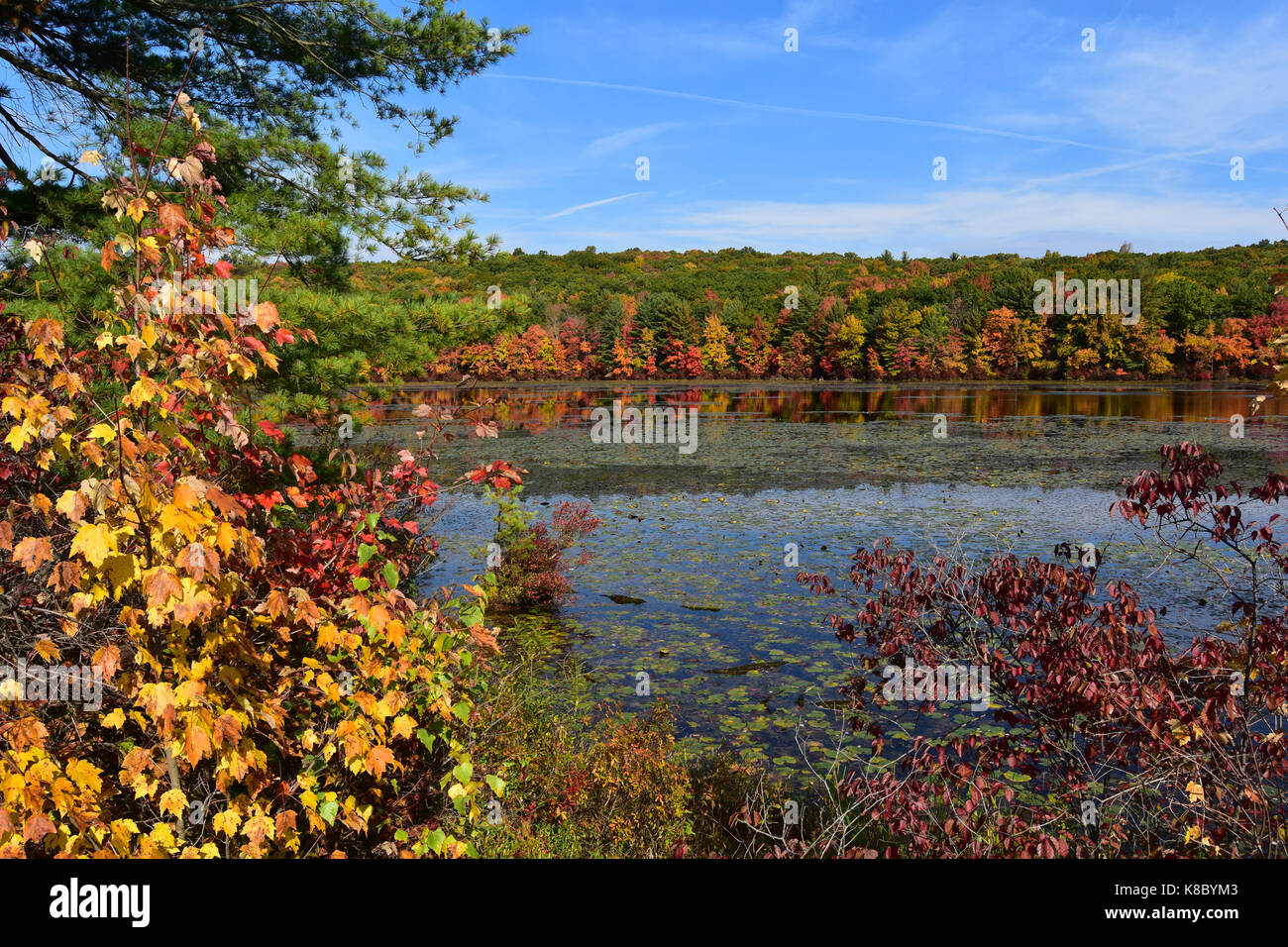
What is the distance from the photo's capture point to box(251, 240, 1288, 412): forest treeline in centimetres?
7169

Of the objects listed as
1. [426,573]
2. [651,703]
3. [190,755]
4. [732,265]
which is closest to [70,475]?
[190,755]

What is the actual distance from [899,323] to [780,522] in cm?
7349

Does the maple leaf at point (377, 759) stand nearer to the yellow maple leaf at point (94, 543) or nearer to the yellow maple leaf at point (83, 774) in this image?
the yellow maple leaf at point (83, 774)

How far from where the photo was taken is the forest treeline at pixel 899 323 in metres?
71.7

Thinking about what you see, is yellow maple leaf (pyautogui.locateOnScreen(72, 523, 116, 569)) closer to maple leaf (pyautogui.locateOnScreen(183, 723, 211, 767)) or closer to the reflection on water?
maple leaf (pyautogui.locateOnScreen(183, 723, 211, 767))

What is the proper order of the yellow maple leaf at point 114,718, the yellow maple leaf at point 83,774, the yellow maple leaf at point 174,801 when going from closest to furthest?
the yellow maple leaf at point 83,774, the yellow maple leaf at point 174,801, the yellow maple leaf at point 114,718

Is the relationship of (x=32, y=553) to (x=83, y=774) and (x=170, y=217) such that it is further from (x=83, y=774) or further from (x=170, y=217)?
(x=170, y=217)

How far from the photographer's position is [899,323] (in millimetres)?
84125

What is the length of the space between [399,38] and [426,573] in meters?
7.21

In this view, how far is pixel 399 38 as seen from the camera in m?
9.66

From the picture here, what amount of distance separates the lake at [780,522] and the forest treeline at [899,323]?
27969mm

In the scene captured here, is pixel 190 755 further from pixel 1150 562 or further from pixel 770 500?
pixel 770 500

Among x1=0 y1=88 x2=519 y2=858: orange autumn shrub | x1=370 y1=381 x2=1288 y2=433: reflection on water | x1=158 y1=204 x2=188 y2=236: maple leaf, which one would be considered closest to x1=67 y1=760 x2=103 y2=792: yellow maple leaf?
x1=0 y1=88 x2=519 y2=858: orange autumn shrub

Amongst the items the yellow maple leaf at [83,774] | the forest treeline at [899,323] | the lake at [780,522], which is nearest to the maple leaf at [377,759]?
the yellow maple leaf at [83,774]
